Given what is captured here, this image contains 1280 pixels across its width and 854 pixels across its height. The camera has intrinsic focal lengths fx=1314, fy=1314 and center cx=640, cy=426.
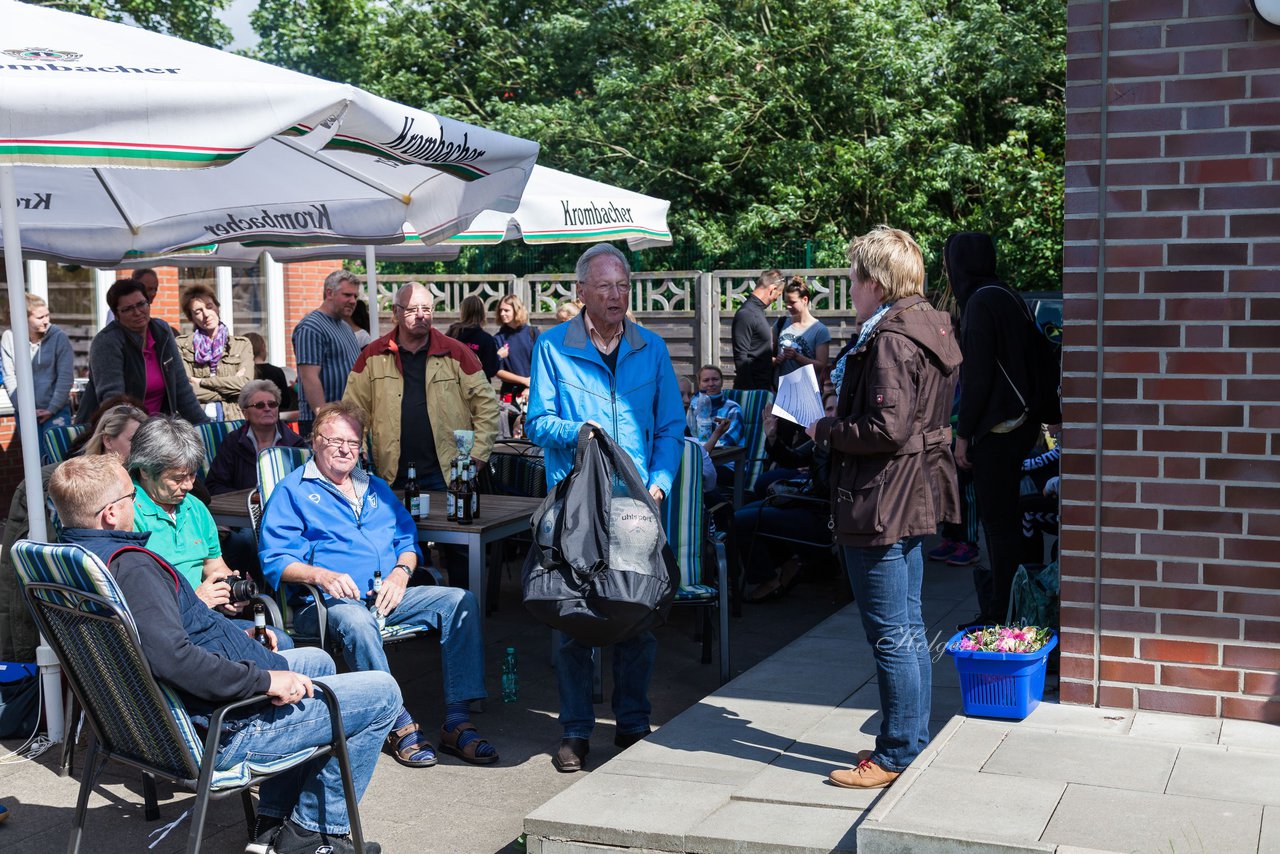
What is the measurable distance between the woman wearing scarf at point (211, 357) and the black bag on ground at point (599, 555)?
18.8ft

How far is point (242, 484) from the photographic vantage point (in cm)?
646

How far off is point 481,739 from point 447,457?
1789 mm

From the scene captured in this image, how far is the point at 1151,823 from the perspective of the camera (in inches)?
131

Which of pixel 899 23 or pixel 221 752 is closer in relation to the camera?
pixel 221 752

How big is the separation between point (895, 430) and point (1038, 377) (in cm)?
191

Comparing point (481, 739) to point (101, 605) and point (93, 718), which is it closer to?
point (93, 718)

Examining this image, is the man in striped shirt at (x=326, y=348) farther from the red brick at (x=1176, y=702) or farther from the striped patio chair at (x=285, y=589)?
the red brick at (x=1176, y=702)

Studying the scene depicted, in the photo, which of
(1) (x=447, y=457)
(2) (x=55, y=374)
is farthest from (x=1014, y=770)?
(2) (x=55, y=374)

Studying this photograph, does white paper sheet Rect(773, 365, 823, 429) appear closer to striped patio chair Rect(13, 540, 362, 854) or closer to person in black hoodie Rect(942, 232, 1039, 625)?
person in black hoodie Rect(942, 232, 1039, 625)

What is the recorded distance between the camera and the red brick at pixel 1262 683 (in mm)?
4023

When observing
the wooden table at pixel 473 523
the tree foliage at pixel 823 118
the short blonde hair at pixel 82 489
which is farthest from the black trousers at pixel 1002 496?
the tree foliage at pixel 823 118

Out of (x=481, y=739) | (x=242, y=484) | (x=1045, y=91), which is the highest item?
(x=1045, y=91)

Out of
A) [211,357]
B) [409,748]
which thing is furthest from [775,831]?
[211,357]

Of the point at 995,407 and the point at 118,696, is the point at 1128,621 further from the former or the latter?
the point at 118,696
